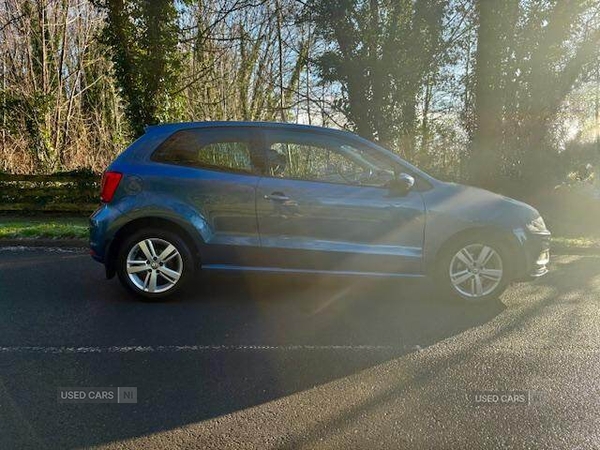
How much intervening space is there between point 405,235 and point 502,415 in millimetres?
2015

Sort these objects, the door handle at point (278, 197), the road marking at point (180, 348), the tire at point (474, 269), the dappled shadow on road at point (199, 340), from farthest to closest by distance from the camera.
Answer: the tire at point (474, 269) < the door handle at point (278, 197) < the road marking at point (180, 348) < the dappled shadow on road at point (199, 340)

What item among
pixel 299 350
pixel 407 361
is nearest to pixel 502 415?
pixel 407 361

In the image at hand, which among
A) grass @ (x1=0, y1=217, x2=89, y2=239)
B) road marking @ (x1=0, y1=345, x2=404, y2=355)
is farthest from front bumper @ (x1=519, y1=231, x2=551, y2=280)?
grass @ (x1=0, y1=217, x2=89, y2=239)

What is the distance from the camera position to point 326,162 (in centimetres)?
468

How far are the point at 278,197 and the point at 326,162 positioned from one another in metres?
0.70

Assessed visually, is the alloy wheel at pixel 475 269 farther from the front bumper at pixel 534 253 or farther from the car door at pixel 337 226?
the car door at pixel 337 226

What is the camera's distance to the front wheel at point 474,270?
176 inches

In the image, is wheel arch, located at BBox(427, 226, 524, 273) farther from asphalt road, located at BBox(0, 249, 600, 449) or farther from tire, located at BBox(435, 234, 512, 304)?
asphalt road, located at BBox(0, 249, 600, 449)

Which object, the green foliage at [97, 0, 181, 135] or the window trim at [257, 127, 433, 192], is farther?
the green foliage at [97, 0, 181, 135]

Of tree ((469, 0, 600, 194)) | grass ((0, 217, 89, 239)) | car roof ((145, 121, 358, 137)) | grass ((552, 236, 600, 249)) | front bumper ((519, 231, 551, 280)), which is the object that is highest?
tree ((469, 0, 600, 194))

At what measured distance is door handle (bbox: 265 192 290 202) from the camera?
4.36 meters

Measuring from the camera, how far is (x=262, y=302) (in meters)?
4.59

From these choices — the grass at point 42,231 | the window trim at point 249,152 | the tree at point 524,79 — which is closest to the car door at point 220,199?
the window trim at point 249,152

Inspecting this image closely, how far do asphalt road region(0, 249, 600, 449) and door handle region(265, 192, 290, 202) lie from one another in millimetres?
1079
